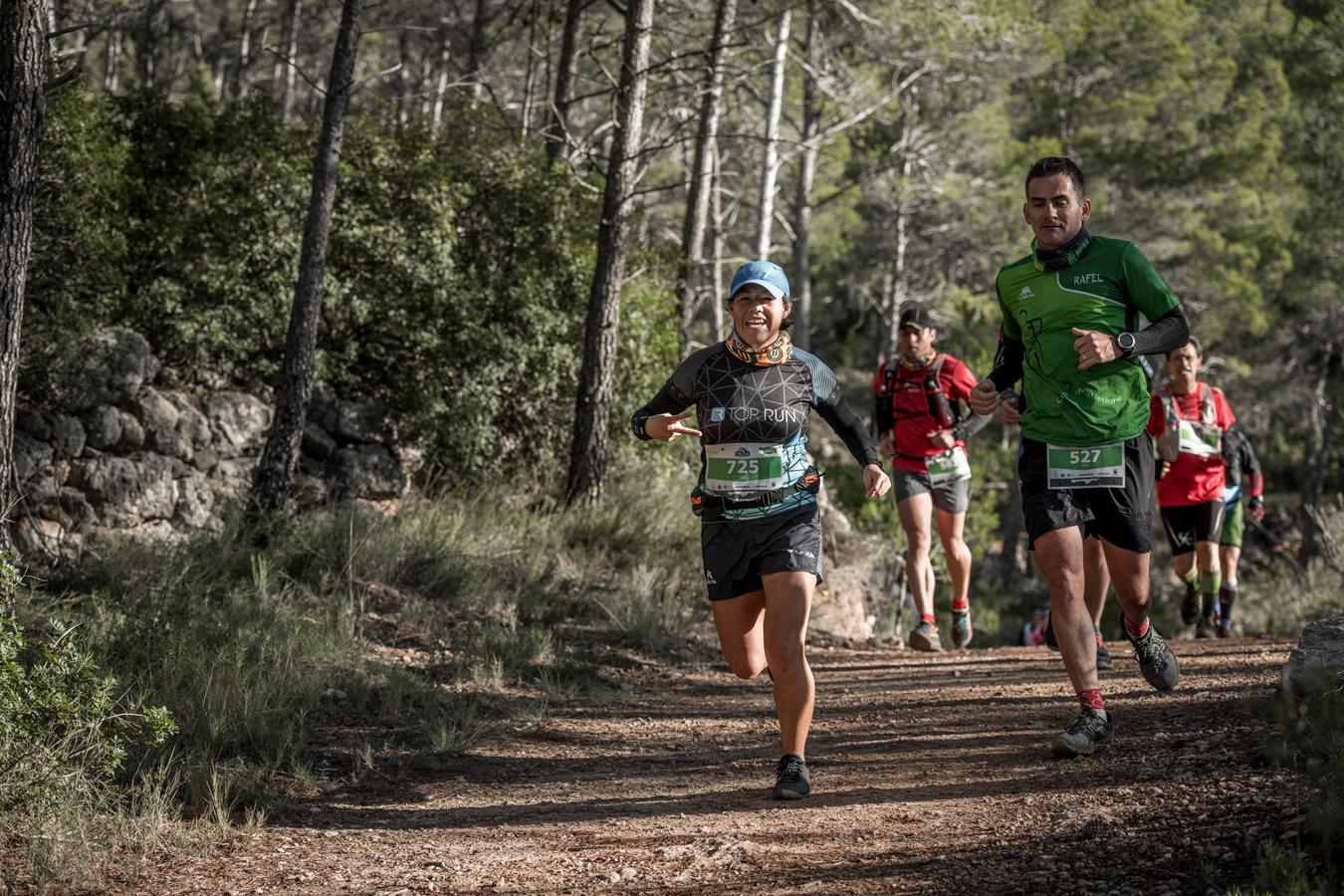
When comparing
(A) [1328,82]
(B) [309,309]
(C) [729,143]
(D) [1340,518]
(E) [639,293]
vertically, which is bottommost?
(D) [1340,518]

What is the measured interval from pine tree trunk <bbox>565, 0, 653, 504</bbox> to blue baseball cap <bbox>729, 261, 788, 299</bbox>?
631 cm

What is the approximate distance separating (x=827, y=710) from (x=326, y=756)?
9.07ft

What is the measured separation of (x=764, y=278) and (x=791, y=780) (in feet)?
6.63

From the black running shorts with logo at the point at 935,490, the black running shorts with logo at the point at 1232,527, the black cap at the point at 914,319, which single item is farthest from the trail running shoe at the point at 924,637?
the black running shorts with logo at the point at 1232,527

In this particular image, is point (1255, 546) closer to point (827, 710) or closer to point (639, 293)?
point (639, 293)

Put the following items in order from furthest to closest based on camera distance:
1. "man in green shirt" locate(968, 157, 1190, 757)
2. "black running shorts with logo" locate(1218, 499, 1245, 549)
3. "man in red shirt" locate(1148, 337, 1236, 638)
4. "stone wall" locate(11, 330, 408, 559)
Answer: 1. "black running shorts with logo" locate(1218, 499, 1245, 549)
2. "stone wall" locate(11, 330, 408, 559)
3. "man in red shirt" locate(1148, 337, 1236, 638)
4. "man in green shirt" locate(968, 157, 1190, 757)

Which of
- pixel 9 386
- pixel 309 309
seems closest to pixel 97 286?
pixel 309 309

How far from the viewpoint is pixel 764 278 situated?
514cm

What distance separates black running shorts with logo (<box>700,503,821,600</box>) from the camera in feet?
16.6

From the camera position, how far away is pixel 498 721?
673cm

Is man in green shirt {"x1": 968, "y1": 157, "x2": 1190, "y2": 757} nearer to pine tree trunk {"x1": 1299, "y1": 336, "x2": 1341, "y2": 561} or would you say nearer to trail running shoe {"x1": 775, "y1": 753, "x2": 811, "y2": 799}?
trail running shoe {"x1": 775, "y1": 753, "x2": 811, "y2": 799}

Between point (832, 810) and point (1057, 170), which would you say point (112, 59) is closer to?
point (1057, 170)

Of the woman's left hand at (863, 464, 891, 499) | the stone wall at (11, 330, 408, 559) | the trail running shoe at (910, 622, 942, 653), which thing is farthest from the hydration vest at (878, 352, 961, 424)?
the stone wall at (11, 330, 408, 559)

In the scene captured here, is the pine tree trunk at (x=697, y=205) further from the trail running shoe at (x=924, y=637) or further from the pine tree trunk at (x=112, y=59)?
the pine tree trunk at (x=112, y=59)
